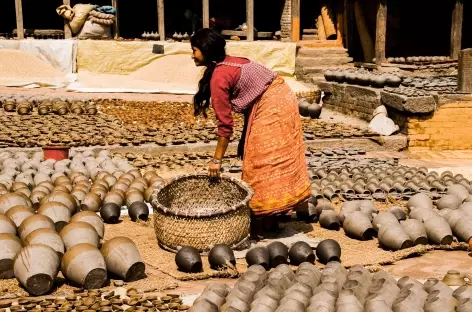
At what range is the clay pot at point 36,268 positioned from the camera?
458 cm

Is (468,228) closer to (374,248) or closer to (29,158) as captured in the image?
(374,248)

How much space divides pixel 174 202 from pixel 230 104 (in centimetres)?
110

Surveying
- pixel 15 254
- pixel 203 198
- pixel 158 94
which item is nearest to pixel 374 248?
pixel 203 198

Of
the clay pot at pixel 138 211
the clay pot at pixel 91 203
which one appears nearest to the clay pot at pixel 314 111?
the clay pot at pixel 138 211

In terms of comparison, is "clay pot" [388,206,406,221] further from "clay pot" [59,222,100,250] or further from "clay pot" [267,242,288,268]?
"clay pot" [59,222,100,250]

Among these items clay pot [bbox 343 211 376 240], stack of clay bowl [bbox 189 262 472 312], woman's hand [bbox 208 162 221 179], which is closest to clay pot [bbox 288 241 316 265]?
stack of clay bowl [bbox 189 262 472 312]

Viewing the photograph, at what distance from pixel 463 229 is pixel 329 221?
3.87 feet

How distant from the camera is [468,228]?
19.1ft

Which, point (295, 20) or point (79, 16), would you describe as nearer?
point (79, 16)

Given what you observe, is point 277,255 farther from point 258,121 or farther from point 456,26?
point 456,26

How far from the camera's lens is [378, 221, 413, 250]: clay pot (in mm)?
5633

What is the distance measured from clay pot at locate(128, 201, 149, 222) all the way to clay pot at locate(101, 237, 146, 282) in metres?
1.50

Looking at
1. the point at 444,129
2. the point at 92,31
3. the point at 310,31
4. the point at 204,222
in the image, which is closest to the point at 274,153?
the point at 204,222

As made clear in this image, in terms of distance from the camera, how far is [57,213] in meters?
5.69
